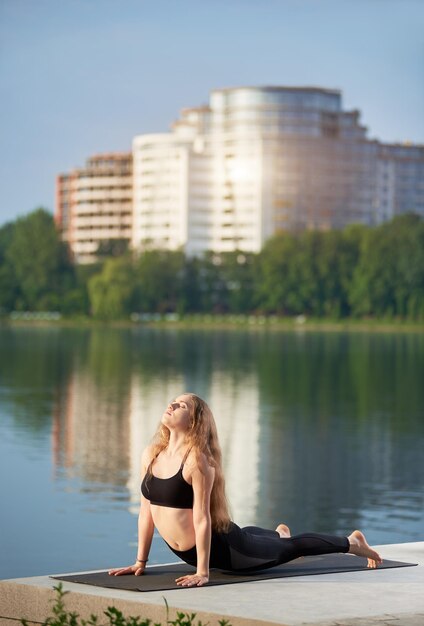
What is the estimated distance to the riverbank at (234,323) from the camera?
123 meters

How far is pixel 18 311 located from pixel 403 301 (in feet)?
143

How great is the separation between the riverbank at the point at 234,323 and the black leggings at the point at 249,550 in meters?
112

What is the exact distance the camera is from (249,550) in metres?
7.19

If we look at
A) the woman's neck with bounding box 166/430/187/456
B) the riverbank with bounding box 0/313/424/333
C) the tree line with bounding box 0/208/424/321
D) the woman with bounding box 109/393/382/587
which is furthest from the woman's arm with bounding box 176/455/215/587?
the tree line with bounding box 0/208/424/321

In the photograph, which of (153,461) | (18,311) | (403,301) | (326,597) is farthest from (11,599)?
(18,311)

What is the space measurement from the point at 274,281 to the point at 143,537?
124471 millimetres

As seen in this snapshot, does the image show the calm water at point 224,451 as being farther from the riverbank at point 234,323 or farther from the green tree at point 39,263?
the green tree at point 39,263

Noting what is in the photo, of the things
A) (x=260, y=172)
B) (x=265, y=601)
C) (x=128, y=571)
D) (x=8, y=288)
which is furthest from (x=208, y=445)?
(x=260, y=172)

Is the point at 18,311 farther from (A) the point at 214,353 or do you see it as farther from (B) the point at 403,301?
(A) the point at 214,353

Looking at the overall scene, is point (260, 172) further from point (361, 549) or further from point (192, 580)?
point (192, 580)

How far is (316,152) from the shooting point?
594ft

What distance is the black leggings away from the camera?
7137 millimetres

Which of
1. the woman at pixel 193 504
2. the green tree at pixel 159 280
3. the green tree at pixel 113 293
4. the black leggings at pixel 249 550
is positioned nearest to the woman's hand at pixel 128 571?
the woman at pixel 193 504

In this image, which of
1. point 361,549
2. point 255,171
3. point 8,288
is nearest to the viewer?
point 361,549
